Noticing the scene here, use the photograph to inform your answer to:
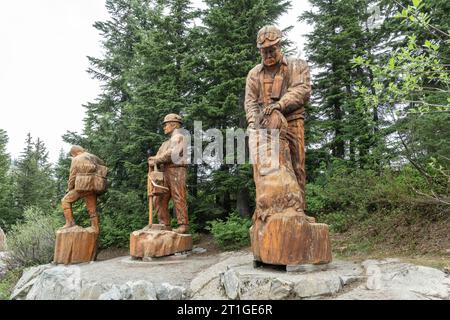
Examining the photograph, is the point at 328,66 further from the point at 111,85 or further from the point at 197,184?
the point at 111,85

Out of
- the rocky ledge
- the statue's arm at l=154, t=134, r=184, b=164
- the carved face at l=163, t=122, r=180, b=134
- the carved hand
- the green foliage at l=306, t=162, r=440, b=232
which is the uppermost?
the carved face at l=163, t=122, r=180, b=134

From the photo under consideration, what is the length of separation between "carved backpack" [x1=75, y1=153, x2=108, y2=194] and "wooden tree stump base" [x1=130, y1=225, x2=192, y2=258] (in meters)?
1.69

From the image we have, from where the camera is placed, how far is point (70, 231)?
8109 millimetres

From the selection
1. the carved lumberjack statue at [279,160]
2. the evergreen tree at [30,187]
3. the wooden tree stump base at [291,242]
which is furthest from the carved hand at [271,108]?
the evergreen tree at [30,187]

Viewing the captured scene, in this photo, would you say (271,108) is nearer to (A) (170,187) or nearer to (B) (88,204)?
(A) (170,187)

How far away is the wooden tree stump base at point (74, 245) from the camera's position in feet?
26.0

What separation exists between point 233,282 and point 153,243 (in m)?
3.07

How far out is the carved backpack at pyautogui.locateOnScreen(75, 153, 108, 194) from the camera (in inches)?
329

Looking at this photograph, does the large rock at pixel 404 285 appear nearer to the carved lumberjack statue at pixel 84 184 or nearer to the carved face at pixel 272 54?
the carved face at pixel 272 54

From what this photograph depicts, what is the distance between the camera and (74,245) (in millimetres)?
8023

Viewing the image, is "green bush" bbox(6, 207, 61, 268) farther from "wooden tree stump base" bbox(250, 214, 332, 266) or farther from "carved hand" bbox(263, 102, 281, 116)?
"carved hand" bbox(263, 102, 281, 116)

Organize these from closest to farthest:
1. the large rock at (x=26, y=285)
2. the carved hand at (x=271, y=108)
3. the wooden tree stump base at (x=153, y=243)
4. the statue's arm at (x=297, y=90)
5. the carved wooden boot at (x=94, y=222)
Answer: the carved hand at (x=271, y=108) → the statue's arm at (x=297, y=90) → the large rock at (x=26, y=285) → the wooden tree stump base at (x=153, y=243) → the carved wooden boot at (x=94, y=222)

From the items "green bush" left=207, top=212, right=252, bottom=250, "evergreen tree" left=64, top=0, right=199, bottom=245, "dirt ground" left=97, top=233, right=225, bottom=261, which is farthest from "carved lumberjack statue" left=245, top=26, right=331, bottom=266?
"evergreen tree" left=64, top=0, right=199, bottom=245

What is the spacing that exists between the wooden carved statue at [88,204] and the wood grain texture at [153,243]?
1321 millimetres
